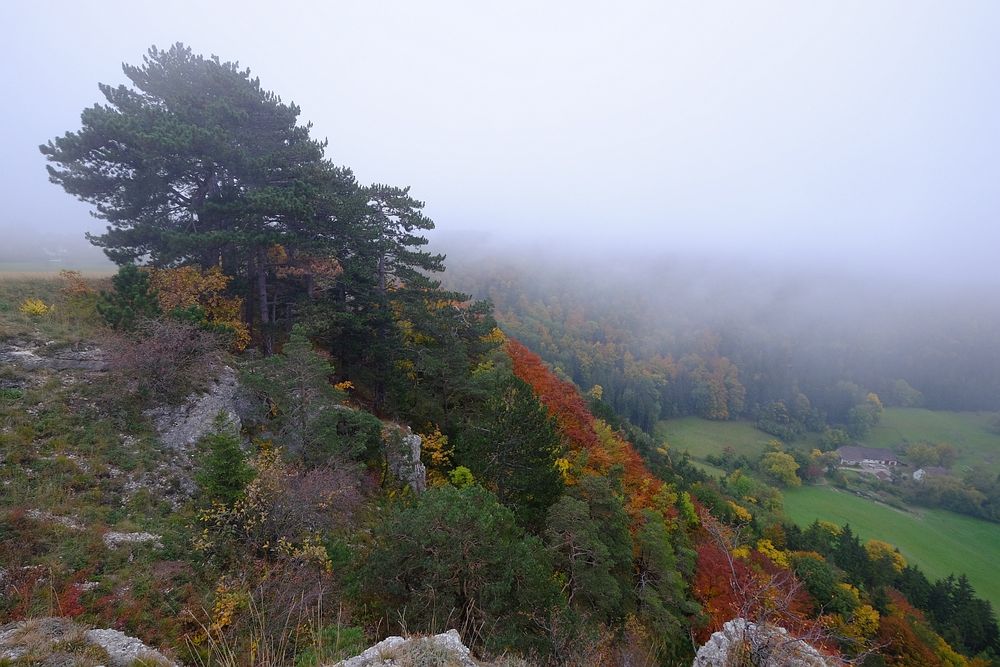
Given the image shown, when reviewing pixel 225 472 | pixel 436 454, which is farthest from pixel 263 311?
pixel 225 472

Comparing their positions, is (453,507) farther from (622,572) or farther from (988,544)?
(988,544)

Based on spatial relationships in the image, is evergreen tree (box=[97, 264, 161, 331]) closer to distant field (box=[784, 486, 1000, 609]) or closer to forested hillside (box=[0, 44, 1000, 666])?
forested hillside (box=[0, 44, 1000, 666])

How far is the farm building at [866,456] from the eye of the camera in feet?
328

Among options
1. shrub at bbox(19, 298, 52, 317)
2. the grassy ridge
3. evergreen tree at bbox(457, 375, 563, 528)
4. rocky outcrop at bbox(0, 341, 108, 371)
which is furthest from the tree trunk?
the grassy ridge

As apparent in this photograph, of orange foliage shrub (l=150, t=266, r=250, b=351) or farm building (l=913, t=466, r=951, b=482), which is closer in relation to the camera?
orange foliage shrub (l=150, t=266, r=250, b=351)

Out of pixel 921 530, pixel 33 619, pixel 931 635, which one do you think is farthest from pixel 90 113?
pixel 921 530

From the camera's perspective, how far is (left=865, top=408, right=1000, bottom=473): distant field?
352 feet

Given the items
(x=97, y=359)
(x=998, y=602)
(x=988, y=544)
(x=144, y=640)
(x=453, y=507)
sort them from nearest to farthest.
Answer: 1. (x=144, y=640)
2. (x=453, y=507)
3. (x=97, y=359)
4. (x=998, y=602)
5. (x=988, y=544)

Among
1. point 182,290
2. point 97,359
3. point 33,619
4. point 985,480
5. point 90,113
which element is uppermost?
point 90,113

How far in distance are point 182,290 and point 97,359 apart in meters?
3.81

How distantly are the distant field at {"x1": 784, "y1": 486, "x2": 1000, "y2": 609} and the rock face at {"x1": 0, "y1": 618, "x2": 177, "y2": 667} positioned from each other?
79671 mm

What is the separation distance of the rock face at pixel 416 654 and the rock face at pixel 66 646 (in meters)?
2.89

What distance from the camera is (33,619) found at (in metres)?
6.20

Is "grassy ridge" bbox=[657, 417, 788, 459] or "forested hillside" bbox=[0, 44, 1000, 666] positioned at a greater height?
"forested hillside" bbox=[0, 44, 1000, 666]
